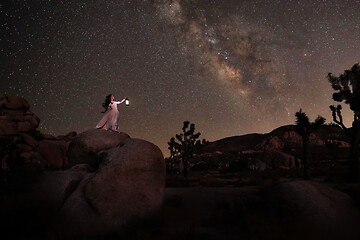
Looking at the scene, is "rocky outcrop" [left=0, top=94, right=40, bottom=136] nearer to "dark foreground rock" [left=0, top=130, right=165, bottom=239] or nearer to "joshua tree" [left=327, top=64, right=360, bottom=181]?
"dark foreground rock" [left=0, top=130, right=165, bottom=239]

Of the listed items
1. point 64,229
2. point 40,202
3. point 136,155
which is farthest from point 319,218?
point 40,202

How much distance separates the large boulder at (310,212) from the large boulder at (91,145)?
5.54 m

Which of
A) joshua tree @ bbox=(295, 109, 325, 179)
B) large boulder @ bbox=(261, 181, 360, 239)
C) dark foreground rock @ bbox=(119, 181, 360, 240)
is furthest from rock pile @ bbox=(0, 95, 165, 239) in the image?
joshua tree @ bbox=(295, 109, 325, 179)

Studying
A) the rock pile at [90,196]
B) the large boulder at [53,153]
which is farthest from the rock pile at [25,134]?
the rock pile at [90,196]

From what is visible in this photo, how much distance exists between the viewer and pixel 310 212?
19.6 ft

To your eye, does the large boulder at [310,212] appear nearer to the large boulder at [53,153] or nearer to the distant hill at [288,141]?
the large boulder at [53,153]

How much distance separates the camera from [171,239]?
5.11m

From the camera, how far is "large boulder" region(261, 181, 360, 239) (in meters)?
5.44

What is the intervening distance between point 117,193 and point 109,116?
4.55 meters

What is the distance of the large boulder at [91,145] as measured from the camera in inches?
329

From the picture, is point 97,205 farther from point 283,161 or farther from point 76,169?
point 283,161

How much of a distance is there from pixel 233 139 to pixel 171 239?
504 feet

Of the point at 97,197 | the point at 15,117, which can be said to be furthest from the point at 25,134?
the point at 97,197

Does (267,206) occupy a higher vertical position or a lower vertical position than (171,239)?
higher
